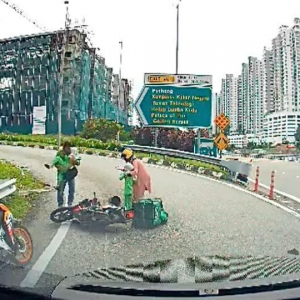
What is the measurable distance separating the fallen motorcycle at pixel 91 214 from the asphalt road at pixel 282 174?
0.64m

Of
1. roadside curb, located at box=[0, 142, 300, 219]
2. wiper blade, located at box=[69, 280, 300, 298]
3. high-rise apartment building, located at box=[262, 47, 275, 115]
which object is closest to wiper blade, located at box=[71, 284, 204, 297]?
wiper blade, located at box=[69, 280, 300, 298]

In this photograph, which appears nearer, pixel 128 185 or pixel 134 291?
pixel 134 291

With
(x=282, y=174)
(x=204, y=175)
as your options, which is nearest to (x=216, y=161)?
(x=204, y=175)

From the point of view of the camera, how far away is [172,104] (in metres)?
1.89

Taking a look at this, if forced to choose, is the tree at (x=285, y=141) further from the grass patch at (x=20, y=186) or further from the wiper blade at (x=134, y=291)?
the grass patch at (x=20, y=186)

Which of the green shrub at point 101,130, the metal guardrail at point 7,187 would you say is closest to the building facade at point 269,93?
the green shrub at point 101,130

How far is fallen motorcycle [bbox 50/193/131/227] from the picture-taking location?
5.78 feet

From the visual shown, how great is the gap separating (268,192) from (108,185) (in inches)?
27.8

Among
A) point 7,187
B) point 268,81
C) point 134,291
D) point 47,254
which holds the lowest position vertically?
point 134,291

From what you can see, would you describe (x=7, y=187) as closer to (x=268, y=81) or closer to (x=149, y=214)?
(x=149, y=214)

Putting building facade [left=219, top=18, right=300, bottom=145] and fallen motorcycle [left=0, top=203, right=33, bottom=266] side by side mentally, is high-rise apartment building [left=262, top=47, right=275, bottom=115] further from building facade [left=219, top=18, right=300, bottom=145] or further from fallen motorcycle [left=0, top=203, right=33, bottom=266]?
fallen motorcycle [left=0, top=203, right=33, bottom=266]

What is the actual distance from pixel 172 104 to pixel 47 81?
0.54 meters

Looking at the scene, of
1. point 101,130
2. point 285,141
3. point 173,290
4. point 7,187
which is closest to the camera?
point 173,290

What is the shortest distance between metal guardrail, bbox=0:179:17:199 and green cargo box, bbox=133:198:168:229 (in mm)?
506
